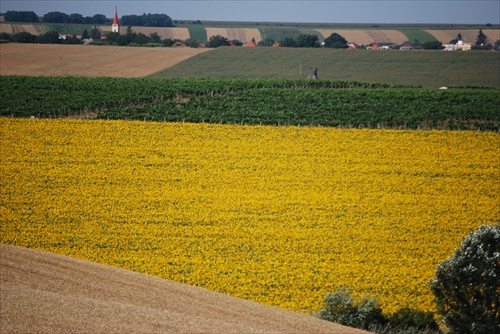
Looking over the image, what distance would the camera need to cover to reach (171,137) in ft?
160

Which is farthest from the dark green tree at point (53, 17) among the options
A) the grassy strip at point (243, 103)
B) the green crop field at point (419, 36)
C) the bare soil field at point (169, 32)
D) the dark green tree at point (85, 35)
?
the grassy strip at point (243, 103)

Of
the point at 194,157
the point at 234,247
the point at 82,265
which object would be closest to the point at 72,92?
the point at 194,157

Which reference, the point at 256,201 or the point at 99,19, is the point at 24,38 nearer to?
the point at 99,19

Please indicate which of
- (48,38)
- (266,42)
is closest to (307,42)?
(266,42)

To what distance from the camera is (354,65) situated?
3984 inches

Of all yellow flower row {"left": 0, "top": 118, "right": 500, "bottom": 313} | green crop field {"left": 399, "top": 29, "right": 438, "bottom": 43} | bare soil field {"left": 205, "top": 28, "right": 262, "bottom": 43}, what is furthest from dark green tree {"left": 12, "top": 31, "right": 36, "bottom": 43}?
yellow flower row {"left": 0, "top": 118, "right": 500, "bottom": 313}

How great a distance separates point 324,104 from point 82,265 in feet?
141

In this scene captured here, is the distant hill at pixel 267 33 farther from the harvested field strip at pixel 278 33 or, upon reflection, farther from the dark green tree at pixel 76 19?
the dark green tree at pixel 76 19

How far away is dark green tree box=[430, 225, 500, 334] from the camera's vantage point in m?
18.8

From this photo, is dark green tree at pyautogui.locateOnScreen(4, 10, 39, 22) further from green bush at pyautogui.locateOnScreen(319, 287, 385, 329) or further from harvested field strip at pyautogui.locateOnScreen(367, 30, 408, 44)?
green bush at pyautogui.locateOnScreen(319, 287, 385, 329)

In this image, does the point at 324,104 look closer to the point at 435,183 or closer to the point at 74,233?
the point at 435,183

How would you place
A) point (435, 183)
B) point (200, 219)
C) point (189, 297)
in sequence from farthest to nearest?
point (435, 183), point (200, 219), point (189, 297)

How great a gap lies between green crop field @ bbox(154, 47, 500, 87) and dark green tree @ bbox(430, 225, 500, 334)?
67.9 metres

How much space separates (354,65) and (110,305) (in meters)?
88.1
